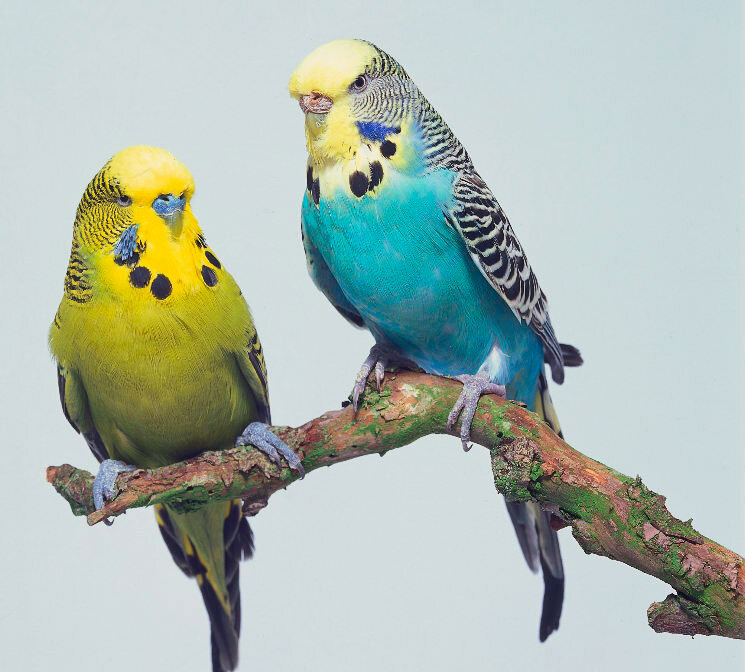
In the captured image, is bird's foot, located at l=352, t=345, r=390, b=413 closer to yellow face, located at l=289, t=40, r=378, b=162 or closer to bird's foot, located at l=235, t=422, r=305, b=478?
bird's foot, located at l=235, t=422, r=305, b=478

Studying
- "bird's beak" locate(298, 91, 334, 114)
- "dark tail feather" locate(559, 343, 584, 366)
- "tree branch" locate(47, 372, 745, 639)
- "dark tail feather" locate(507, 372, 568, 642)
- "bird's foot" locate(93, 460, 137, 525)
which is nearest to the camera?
"tree branch" locate(47, 372, 745, 639)

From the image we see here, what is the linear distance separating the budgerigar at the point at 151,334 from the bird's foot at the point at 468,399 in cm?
53

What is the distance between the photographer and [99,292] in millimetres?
2846

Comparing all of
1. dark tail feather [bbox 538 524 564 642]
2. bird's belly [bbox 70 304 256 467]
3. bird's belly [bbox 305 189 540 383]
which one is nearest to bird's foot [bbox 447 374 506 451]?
bird's belly [bbox 305 189 540 383]

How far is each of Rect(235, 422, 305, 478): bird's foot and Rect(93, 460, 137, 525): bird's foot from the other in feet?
1.38

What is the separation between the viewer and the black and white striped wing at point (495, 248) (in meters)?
2.95

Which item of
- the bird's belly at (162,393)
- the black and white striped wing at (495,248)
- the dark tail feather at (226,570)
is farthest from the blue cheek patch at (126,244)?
the dark tail feather at (226,570)

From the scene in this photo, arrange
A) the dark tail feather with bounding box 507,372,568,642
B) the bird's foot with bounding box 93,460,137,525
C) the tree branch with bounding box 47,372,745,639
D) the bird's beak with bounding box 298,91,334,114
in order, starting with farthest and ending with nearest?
the dark tail feather with bounding box 507,372,568,642, the bird's foot with bounding box 93,460,137,525, the bird's beak with bounding box 298,91,334,114, the tree branch with bounding box 47,372,745,639

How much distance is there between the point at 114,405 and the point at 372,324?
86 centimetres

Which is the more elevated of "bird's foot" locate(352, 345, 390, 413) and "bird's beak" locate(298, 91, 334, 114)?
"bird's beak" locate(298, 91, 334, 114)

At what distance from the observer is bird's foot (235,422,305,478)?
9.82 feet

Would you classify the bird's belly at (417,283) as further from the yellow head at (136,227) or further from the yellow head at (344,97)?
the yellow head at (136,227)

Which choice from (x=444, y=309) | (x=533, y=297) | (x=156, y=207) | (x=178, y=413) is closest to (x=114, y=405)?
(x=178, y=413)

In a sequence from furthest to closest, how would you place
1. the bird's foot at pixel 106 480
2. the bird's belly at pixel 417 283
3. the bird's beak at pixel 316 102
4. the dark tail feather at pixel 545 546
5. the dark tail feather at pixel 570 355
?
the dark tail feather at pixel 545 546 < the dark tail feather at pixel 570 355 < the bird's foot at pixel 106 480 < the bird's belly at pixel 417 283 < the bird's beak at pixel 316 102
